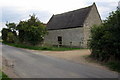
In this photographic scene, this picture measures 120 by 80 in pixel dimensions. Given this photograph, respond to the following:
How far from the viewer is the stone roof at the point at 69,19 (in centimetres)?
2655

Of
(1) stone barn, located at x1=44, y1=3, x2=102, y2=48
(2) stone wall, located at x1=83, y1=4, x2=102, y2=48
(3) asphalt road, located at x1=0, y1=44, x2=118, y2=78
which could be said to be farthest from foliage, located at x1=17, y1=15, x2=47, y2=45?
(3) asphalt road, located at x1=0, y1=44, x2=118, y2=78

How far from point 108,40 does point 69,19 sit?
65.1ft

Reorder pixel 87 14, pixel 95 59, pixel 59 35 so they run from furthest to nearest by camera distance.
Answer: pixel 59 35 → pixel 87 14 → pixel 95 59

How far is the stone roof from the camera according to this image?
2655 cm

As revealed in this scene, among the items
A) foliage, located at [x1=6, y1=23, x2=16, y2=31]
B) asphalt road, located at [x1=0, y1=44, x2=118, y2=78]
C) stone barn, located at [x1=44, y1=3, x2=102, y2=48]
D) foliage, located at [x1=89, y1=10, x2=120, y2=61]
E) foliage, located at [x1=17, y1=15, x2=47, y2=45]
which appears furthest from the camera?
foliage, located at [x1=6, y1=23, x2=16, y2=31]

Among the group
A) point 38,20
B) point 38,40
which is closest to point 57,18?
point 38,20

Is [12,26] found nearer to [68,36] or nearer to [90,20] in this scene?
[68,36]

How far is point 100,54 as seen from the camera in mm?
11242

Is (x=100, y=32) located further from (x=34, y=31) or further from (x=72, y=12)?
(x=72, y=12)

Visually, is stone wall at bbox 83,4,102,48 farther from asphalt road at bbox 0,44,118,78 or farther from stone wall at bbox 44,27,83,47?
asphalt road at bbox 0,44,118,78

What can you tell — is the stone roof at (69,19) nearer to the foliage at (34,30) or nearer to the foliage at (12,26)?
the foliage at (34,30)

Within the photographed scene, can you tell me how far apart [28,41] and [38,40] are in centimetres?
215

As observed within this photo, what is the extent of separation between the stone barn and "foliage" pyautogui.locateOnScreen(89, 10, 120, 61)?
13018 mm

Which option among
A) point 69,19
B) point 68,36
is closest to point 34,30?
point 68,36
